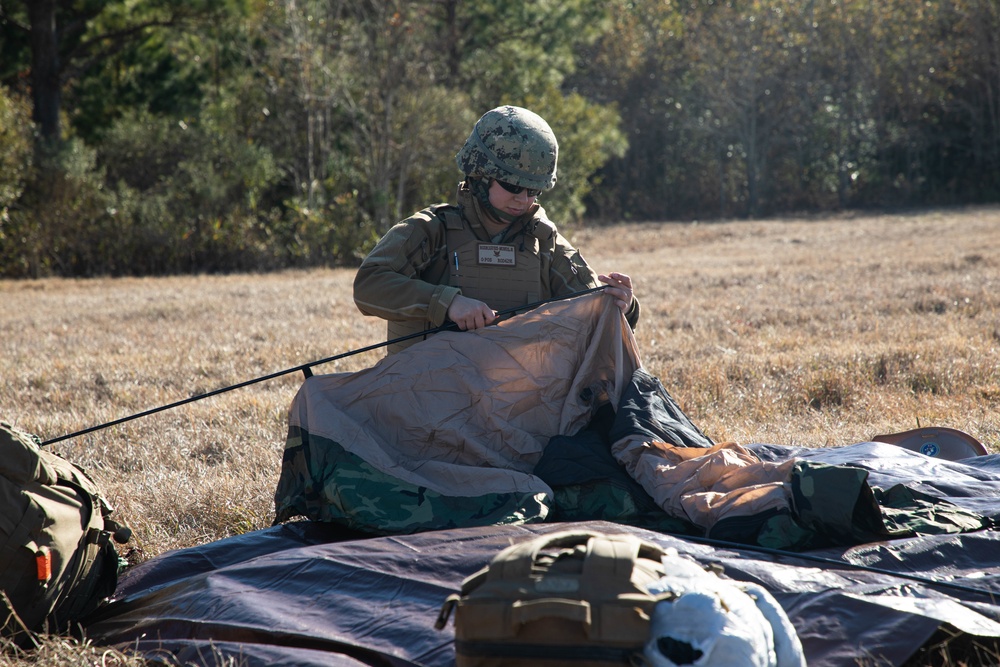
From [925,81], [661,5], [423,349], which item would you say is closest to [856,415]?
[423,349]

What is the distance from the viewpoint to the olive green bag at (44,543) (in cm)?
267

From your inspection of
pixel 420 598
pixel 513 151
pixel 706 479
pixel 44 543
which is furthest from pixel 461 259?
pixel 44 543

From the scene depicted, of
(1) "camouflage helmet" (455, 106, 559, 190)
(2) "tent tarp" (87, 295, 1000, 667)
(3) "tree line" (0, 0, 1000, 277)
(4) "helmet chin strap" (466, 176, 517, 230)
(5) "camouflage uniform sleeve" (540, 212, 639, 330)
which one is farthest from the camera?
(3) "tree line" (0, 0, 1000, 277)

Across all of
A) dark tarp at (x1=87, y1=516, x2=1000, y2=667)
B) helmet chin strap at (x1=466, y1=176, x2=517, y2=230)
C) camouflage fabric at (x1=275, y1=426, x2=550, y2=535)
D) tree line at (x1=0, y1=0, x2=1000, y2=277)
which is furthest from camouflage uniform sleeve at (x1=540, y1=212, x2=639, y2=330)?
tree line at (x1=0, y1=0, x2=1000, y2=277)

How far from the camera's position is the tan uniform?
392 centimetres

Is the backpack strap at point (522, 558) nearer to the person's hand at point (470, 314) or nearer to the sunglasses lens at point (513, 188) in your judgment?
the person's hand at point (470, 314)

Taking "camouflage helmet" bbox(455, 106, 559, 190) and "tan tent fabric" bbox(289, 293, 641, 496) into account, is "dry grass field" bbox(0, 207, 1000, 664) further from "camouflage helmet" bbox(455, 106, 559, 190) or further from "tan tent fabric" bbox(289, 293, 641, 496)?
"camouflage helmet" bbox(455, 106, 559, 190)

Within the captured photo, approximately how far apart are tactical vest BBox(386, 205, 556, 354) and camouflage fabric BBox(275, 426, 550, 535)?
70 centimetres

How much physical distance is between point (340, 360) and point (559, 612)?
19.2ft

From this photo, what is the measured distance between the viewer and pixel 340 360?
7629 millimetres

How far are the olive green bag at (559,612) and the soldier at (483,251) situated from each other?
1.77 m

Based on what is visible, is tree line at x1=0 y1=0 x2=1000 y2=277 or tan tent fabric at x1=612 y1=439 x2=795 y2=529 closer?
tan tent fabric at x1=612 y1=439 x2=795 y2=529

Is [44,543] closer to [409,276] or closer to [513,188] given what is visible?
[409,276]

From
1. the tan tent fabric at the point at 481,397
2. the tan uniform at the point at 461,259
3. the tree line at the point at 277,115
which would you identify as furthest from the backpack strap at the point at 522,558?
the tree line at the point at 277,115
